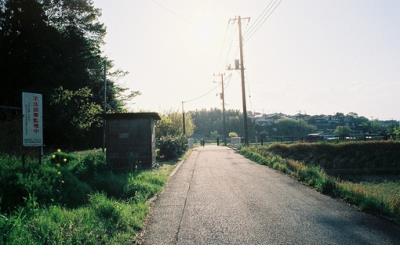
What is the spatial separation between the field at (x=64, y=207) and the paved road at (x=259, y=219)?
1.84ft

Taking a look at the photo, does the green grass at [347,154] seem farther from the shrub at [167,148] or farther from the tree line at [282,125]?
the tree line at [282,125]

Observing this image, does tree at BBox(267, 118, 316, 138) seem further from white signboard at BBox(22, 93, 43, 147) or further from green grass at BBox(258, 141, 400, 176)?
white signboard at BBox(22, 93, 43, 147)

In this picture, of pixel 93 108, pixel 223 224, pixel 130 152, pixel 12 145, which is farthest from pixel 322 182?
pixel 93 108

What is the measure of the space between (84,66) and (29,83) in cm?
509

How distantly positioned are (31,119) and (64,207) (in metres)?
3.22

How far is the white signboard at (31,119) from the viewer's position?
29.6 ft

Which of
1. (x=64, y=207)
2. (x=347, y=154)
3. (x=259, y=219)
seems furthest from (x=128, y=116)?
(x=347, y=154)

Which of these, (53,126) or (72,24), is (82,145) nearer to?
(53,126)

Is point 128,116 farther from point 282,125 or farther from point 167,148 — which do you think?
point 282,125

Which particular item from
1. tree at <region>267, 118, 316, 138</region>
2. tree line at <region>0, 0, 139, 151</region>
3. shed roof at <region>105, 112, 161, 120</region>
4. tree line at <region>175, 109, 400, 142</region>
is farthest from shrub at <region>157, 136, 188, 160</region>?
tree at <region>267, 118, 316, 138</region>

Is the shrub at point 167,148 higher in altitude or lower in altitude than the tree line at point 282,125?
lower

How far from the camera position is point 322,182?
35.2 feet

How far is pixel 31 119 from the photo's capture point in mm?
9227

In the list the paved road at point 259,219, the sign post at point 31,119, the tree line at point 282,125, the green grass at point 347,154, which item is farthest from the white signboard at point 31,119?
the tree line at point 282,125
